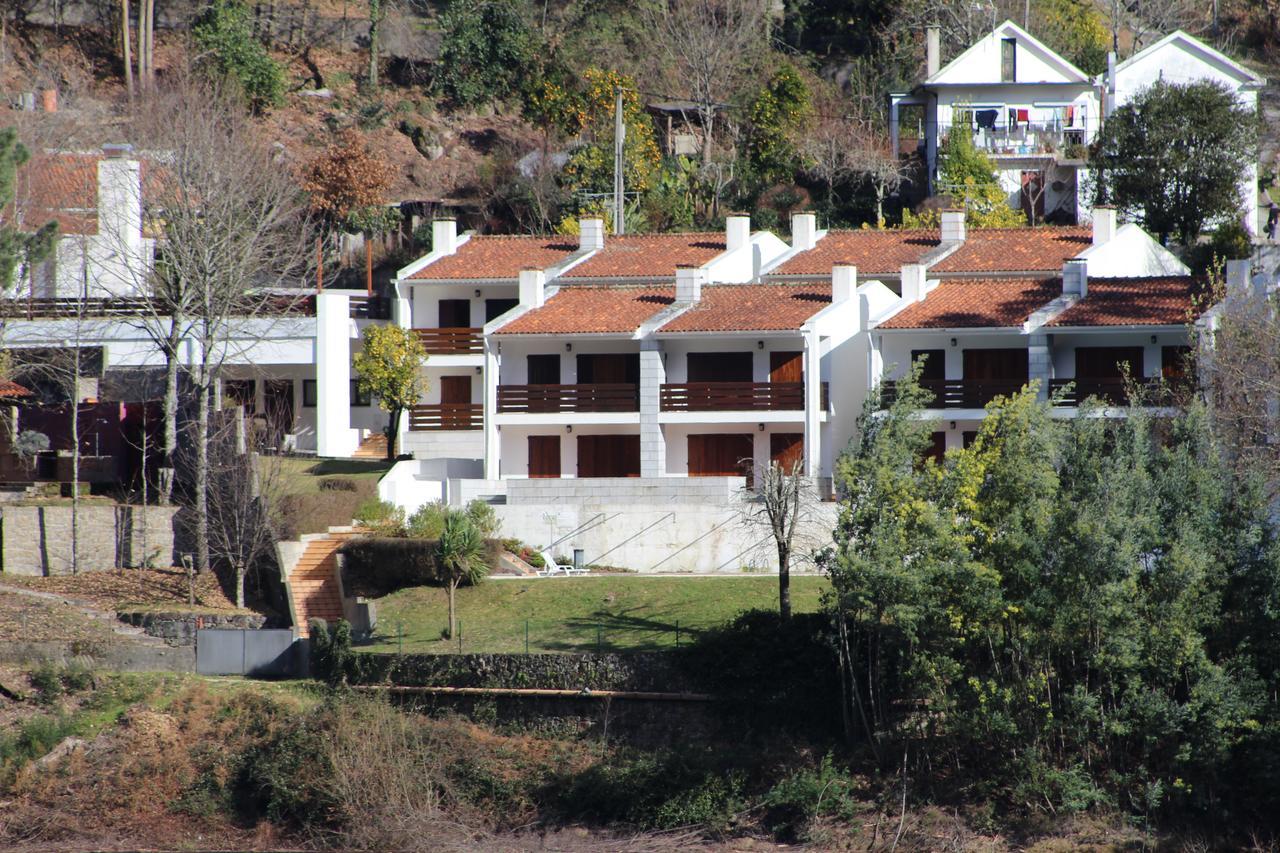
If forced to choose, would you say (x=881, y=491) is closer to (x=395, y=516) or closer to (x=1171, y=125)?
(x=395, y=516)

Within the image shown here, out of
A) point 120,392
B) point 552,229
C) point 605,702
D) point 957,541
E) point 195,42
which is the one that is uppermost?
point 195,42

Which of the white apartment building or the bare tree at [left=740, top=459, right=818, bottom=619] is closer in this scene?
the bare tree at [left=740, top=459, right=818, bottom=619]

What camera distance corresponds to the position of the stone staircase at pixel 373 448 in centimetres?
5216

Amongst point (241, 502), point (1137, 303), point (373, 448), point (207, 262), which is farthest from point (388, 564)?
point (1137, 303)

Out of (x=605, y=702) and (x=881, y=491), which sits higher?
(x=881, y=491)

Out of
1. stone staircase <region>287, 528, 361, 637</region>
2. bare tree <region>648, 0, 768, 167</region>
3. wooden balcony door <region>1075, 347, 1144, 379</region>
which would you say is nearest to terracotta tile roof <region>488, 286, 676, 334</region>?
stone staircase <region>287, 528, 361, 637</region>

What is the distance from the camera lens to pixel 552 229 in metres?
62.5

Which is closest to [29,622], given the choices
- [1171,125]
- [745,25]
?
[1171,125]

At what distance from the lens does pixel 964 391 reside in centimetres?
4484

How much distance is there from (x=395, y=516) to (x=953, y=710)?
15.9 meters

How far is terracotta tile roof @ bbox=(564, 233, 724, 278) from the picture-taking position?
51.2 meters

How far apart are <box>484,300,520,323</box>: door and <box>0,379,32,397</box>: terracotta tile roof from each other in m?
12.9

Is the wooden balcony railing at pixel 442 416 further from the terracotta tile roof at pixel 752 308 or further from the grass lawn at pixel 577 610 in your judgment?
the grass lawn at pixel 577 610

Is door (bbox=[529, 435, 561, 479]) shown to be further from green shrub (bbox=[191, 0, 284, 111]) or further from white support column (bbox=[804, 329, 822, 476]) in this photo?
green shrub (bbox=[191, 0, 284, 111])
